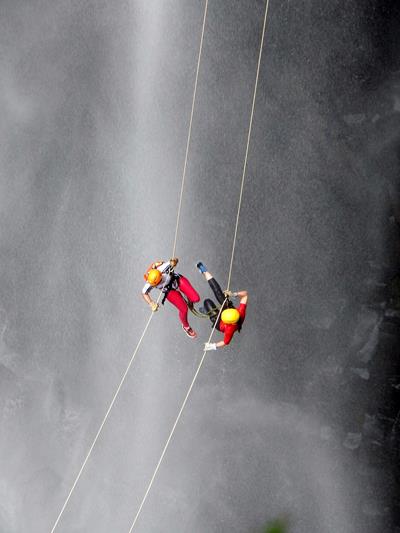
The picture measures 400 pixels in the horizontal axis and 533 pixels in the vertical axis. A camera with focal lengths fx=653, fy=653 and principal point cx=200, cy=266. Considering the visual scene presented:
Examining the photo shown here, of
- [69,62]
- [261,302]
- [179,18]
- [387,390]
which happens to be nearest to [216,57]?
[179,18]

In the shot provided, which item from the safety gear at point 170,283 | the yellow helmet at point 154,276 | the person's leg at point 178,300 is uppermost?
the yellow helmet at point 154,276

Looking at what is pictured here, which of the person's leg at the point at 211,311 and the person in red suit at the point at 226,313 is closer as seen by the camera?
the person in red suit at the point at 226,313

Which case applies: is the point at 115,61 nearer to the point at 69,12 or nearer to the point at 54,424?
the point at 69,12

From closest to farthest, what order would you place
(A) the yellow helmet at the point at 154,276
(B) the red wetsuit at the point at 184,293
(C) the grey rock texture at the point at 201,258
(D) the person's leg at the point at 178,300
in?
(A) the yellow helmet at the point at 154,276 → (B) the red wetsuit at the point at 184,293 → (D) the person's leg at the point at 178,300 → (C) the grey rock texture at the point at 201,258

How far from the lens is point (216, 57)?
563 inches

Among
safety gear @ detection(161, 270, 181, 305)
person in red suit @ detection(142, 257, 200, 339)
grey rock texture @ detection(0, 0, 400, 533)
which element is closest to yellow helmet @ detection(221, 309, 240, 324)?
person in red suit @ detection(142, 257, 200, 339)

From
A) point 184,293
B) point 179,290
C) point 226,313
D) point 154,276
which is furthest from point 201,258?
point 226,313

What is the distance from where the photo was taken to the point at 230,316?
1081 cm

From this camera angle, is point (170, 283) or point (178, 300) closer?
point (170, 283)

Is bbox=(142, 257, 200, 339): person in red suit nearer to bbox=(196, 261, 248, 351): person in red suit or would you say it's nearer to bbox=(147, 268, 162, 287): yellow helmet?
bbox=(147, 268, 162, 287): yellow helmet

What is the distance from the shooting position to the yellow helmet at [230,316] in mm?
10812

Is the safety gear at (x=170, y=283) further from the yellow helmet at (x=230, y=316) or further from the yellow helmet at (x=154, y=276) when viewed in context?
the yellow helmet at (x=230, y=316)

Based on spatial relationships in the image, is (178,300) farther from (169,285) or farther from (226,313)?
(226,313)

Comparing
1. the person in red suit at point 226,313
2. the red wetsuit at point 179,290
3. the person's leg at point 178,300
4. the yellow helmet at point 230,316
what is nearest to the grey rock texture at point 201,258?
the person's leg at point 178,300
